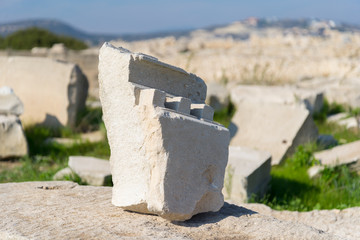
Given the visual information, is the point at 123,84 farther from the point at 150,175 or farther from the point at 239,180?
the point at 239,180

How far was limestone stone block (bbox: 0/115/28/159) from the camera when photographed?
607 cm

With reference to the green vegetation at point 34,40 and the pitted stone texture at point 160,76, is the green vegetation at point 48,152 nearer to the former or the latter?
the pitted stone texture at point 160,76

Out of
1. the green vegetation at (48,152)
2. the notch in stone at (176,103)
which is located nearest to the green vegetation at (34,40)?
the green vegetation at (48,152)

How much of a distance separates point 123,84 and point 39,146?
14.7 ft

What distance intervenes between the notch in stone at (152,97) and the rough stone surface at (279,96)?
5.39 metres

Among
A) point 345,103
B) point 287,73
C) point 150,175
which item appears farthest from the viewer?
point 287,73

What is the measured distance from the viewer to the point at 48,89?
7605 millimetres

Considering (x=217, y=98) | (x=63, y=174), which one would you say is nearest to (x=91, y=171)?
(x=63, y=174)

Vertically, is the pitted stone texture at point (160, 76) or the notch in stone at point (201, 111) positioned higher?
the pitted stone texture at point (160, 76)

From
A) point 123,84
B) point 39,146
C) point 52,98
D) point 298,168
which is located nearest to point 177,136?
point 123,84

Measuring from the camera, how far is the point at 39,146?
22.3 feet

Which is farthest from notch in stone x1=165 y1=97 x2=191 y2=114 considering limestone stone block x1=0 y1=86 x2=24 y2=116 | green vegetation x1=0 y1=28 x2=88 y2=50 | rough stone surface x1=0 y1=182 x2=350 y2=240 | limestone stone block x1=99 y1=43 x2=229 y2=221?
green vegetation x1=0 y1=28 x2=88 y2=50

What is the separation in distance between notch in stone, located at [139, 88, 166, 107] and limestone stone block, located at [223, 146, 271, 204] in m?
2.07

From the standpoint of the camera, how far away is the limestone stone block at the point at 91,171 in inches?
190
